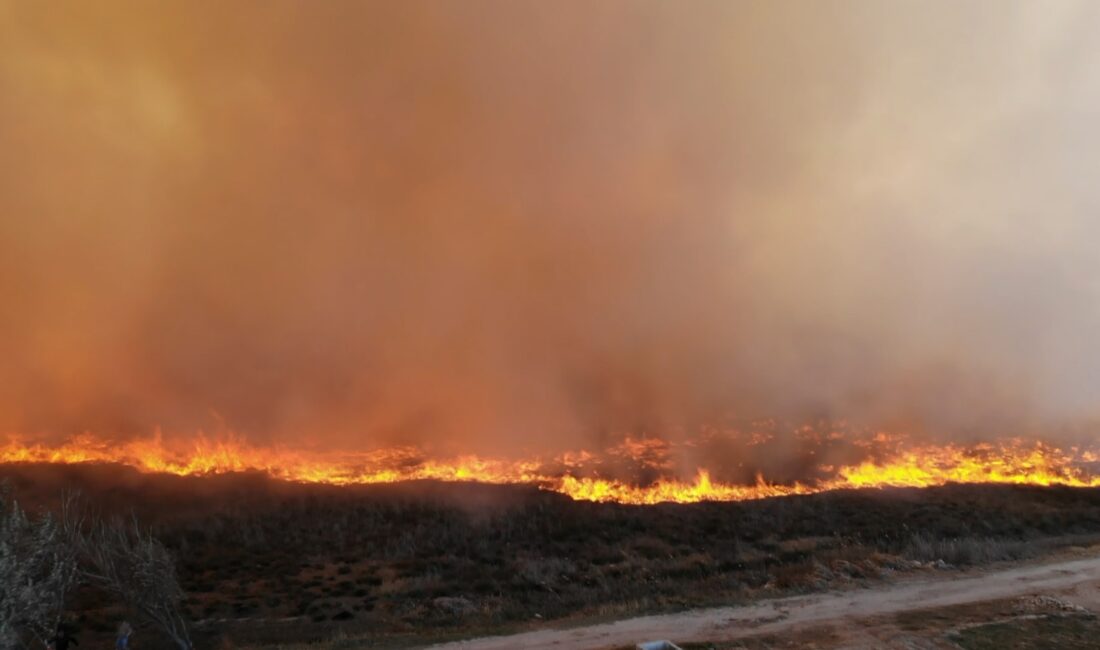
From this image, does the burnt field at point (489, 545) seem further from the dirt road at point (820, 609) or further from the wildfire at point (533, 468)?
the wildfire at point (533, 468)

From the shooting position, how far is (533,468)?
4744 cm

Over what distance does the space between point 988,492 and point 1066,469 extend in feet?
41.4

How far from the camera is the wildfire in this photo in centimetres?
4381

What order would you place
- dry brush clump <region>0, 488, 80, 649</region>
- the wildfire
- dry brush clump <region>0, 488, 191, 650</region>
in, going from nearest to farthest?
dry brush clump <region>0, 488, 80, 649</region>, dry brush clump <region>0, 488, 191, 650</region>, the wildfire

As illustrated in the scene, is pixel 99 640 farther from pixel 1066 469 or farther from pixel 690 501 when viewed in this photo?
pixel 1066 469

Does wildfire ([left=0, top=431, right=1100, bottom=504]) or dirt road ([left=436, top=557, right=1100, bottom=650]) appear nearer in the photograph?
dirt road ([left=436, top=557, right=1100, bottom=650])

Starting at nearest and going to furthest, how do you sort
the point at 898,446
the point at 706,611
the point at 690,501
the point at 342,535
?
1. the point at 706,611
2. the point at 342,535
3. the point at 690,501
4. the point at 898,446

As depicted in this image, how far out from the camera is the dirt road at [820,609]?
1867 centimetres

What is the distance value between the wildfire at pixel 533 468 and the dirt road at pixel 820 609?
63.3 feet

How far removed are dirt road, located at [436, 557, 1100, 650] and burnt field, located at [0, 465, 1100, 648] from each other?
4.32ft

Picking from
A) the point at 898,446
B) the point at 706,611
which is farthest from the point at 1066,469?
the point at 706,611

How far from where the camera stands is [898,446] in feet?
179

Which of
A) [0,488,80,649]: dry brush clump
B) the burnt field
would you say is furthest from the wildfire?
[0,488,80,649]: dry brush clump

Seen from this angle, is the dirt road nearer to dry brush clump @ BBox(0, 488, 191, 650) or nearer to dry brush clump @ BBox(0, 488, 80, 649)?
dry brush clump @ BBox(0, 488, 191, 650)
